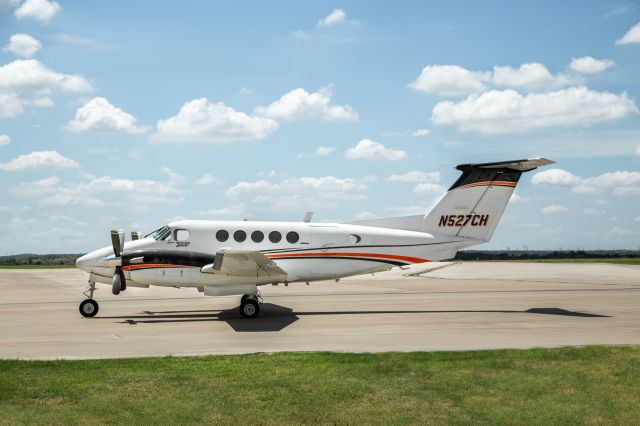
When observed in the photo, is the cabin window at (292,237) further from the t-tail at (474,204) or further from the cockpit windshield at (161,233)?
the cockpit windshield at (161,233)

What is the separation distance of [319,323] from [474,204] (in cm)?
680

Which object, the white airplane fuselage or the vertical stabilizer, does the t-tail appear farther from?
the white airplane fuselage

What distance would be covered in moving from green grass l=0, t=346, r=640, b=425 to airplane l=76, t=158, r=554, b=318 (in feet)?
22.6

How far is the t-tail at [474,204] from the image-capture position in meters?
19.8

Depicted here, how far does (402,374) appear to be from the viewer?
1015 centimetres

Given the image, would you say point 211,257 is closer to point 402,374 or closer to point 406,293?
point 402,374

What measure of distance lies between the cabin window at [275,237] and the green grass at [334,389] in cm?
782

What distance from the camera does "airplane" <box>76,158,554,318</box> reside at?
18234 millimetres

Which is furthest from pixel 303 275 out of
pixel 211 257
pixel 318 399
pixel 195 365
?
pixel 318 399

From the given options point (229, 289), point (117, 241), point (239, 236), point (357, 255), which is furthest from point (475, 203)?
point (117, 241)

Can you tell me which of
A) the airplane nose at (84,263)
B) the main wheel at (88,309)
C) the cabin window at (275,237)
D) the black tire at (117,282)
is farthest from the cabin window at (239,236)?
the main wheel at (88,309)

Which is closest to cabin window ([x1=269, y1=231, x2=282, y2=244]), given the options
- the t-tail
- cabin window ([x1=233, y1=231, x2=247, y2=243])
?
cabin window ([x1=233, y1=231, x2=247, y2=243])

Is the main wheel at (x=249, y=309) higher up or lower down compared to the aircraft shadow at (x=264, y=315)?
higher up

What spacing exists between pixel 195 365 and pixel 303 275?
8.82 meters
